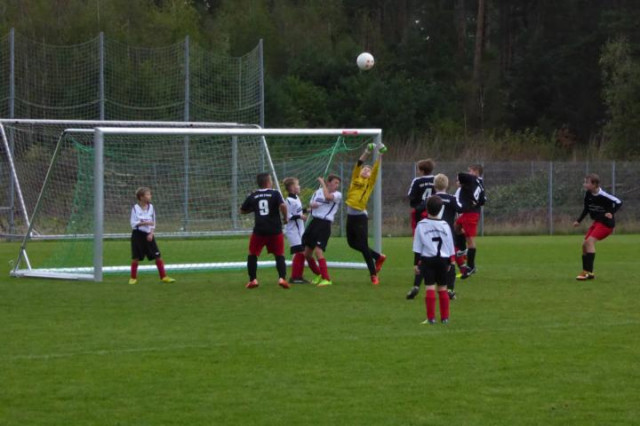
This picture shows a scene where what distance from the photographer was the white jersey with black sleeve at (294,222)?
57.7 feet

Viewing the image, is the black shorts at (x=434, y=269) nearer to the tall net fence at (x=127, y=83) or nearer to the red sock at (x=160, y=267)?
the red sock at (x=160, y=267)

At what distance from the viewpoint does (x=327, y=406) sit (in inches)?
328

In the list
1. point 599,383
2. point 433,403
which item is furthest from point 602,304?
point 433,403

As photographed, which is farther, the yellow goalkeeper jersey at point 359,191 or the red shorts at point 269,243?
the yellow goalkeeper jersey at point 359,191

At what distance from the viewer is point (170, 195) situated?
26938 millimetres

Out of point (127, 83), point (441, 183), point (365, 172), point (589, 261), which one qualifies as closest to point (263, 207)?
point (365, 172)

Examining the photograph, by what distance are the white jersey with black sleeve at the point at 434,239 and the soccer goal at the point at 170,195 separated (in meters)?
6.54

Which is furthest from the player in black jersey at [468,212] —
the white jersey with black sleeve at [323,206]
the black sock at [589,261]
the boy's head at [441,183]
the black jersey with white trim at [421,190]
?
the boy's head at [441,183]

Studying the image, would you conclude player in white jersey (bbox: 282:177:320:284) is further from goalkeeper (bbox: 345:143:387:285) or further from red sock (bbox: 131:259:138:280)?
red sock (bbox: 131:259:138:280)

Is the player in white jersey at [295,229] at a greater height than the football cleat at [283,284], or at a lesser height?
greater

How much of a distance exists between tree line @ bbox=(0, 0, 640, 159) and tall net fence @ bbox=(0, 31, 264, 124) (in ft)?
36.9

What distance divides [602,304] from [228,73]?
72.7ft

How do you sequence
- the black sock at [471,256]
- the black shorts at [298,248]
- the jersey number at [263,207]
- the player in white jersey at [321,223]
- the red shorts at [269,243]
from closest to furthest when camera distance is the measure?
the jersey number at [263,207] → the red shorts at [269,243] → the player in white jersey at [321,223] → the black shorts at [298,248] → the black sock at [471,256]

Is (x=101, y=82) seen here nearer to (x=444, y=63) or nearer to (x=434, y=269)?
(x=434, y=269)
